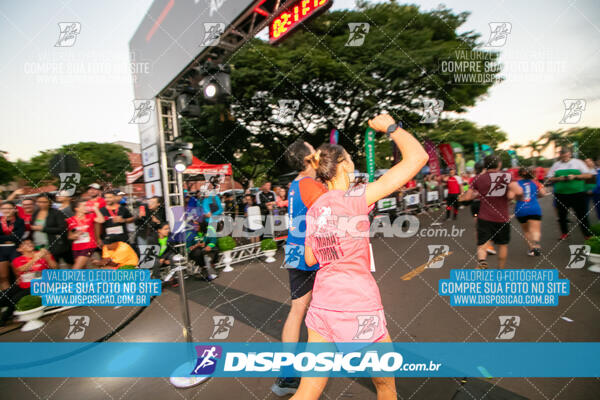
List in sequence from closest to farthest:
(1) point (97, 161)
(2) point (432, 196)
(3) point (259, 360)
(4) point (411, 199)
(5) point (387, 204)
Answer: (3) point (259, 360) → (5) point (387, 204) → (4) point (411, 199) → (2) point (432, 196) → (1) point (97, 161)

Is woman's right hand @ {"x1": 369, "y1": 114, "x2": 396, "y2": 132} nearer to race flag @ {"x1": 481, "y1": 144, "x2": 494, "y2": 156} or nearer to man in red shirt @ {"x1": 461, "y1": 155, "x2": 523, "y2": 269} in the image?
man in red shirt @ {"x1": 461, "y1": 155, "x2": 523, "y2": 269}

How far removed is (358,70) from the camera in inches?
444

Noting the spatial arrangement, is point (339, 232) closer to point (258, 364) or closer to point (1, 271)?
point (258, 364)

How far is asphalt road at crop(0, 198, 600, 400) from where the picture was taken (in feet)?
7.37

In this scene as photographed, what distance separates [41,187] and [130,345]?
13.0 ft

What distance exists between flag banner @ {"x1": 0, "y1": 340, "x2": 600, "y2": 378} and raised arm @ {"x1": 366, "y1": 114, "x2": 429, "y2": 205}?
1085 mm

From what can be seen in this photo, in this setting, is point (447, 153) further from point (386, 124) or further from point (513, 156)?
point (386, 124)

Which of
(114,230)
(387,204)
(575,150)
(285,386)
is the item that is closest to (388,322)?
(285,386)

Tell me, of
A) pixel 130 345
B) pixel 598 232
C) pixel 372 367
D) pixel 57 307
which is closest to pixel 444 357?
pixel 372 367

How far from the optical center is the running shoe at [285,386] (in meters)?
2.24

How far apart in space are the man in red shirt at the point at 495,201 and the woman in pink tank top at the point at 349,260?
3.28 m

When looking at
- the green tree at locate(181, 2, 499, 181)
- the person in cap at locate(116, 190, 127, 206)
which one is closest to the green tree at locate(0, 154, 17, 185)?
the green tree at locate(181, 2, 499, 181)

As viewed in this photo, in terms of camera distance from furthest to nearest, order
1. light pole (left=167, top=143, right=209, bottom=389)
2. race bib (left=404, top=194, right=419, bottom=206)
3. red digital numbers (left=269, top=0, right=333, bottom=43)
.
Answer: race bib (left=404, top=194, right=419, bottom=206) < red digital numbers (left=269, top=0, right=333, bottom=43) < light pole (left=167, top=143, right=209, bottom=389)

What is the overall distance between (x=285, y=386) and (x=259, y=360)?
56cm
